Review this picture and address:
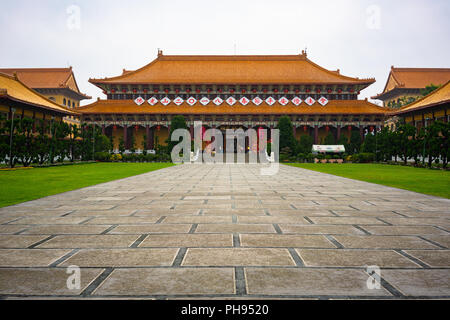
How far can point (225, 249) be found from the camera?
3383 mm

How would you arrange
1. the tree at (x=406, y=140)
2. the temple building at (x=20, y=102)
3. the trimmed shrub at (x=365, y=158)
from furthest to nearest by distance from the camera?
the trimmed shrub at (x=365, y=158)
the temple building at (x=20, y=102)
the tree at (x=406, y=140)

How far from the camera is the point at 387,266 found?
2.90 meters

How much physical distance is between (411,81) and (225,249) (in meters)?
52.5

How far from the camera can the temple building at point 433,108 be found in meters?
24.2

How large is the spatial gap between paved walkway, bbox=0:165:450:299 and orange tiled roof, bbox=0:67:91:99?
4692 centimetres

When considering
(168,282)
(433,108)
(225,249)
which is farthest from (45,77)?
(168,282)

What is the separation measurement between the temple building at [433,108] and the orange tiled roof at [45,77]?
141 feet

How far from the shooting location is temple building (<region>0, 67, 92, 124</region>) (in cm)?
4612

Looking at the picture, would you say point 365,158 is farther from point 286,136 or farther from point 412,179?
point 412,179

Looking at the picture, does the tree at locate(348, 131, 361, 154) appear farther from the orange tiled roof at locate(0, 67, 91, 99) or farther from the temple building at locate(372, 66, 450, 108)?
the orange tiled roof at locate(0, 67, 91, 99)

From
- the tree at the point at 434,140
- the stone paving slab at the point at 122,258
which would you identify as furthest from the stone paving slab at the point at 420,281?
the tree at the point at 434,140

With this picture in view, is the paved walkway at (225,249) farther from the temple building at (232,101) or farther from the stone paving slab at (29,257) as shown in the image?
the temple building at (232,101)

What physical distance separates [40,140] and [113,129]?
67.4ft
